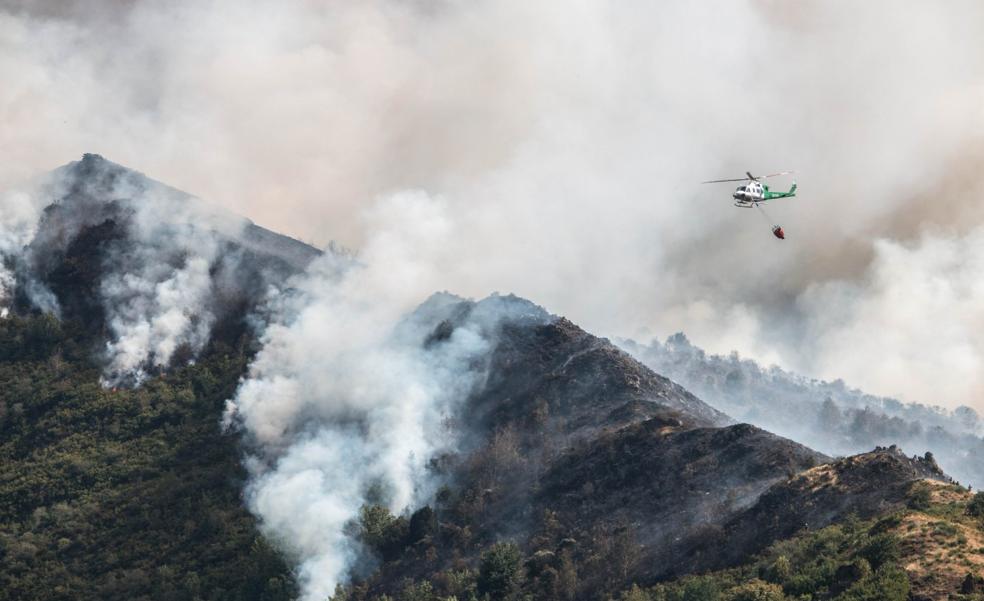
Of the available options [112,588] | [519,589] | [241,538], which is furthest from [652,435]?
[112,588]

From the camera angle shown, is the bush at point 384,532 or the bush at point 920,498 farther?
the bush at point 384,532

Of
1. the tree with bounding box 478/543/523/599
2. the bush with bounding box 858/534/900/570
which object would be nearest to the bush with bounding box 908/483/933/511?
the bush with bounding box 858/534/900/570

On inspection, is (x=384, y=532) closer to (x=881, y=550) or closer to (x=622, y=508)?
(x=622, y=508)

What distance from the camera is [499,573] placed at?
161m

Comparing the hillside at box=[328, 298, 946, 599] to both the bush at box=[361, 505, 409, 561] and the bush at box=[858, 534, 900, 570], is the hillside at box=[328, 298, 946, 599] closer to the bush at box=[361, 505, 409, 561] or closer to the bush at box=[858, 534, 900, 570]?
the bush at box=[361, 505, 409, 561]

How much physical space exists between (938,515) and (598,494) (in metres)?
57.2

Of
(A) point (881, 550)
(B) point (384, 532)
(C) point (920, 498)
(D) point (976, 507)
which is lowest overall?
(A) point (881, 550)

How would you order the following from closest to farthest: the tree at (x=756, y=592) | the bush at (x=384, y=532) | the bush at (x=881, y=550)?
the bush at (x=881, y=550)
the tree at (x=756, y=592)
the bush at (x=384, y=532)

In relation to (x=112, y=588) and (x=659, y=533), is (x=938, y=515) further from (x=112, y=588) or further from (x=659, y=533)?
(x=112, y=588)

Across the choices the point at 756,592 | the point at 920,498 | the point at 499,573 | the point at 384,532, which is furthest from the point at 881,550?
the point at 384,532

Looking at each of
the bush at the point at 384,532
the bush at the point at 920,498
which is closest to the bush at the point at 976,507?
the bush at the point at 920,498

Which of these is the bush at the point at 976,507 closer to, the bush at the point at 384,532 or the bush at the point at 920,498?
the bush at the point at 920,498

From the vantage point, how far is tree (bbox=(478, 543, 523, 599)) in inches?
6319

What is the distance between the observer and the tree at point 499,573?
160500 mm
